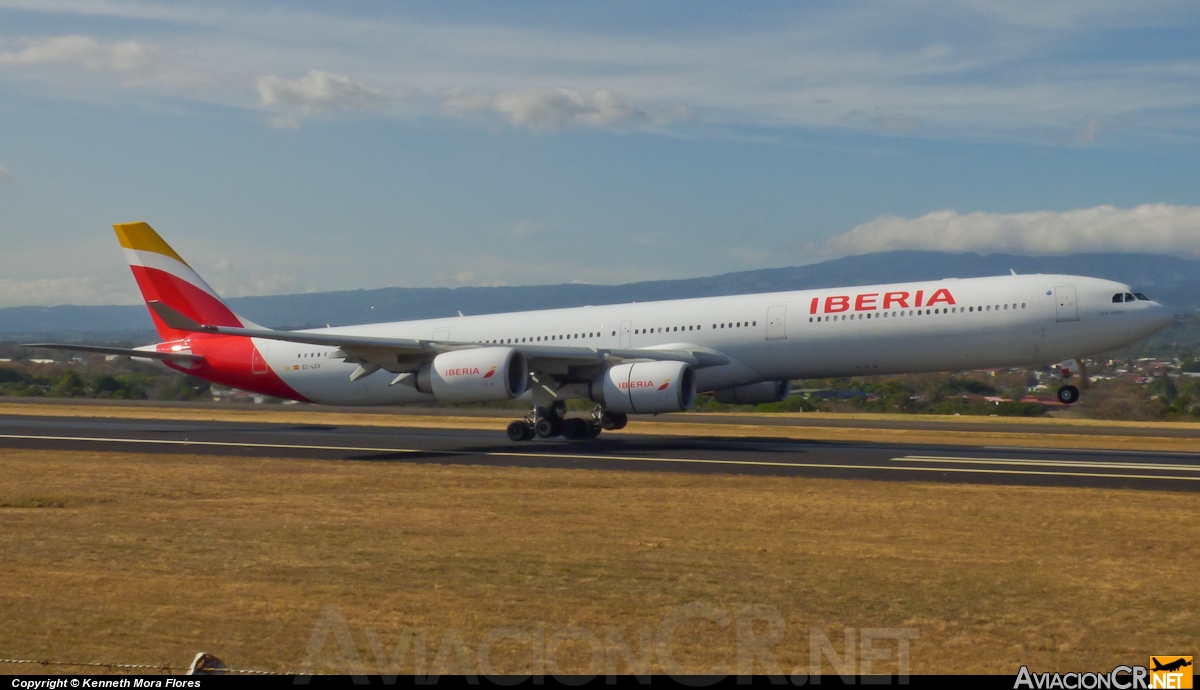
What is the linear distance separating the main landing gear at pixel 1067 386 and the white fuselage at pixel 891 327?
0.25 meters

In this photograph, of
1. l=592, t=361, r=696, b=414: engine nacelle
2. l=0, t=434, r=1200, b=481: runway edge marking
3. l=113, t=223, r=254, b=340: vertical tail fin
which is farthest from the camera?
l=113, t=223, r=254, b=340: vertical tail fin

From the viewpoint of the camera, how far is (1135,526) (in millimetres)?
15391

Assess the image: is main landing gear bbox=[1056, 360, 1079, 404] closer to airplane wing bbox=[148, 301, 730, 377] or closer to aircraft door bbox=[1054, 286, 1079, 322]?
aircraft door bbox=[1054, 286, 1079, 322]

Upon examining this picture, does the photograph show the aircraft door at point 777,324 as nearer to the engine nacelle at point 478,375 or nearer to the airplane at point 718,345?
the airplane at point 718,345

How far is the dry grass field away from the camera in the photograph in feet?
30.5

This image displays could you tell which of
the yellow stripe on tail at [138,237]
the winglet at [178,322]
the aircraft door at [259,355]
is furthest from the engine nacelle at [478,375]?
the yellow stripe on tail at [138,237]

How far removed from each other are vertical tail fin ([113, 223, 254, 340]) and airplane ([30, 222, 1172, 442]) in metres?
3.42

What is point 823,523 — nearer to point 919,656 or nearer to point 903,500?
point 903,500

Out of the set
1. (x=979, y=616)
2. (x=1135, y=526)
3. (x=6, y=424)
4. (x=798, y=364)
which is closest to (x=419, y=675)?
(x=979, y=616)

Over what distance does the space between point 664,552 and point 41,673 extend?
703cm

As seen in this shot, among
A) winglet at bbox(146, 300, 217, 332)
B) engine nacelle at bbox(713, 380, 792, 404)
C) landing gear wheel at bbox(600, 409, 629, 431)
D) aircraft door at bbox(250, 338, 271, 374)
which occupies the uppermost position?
winglet at bbox(146, 300, 217, 332)

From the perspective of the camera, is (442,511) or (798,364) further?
(798,364)

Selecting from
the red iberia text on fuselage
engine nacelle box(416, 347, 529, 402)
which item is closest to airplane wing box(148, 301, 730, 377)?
engine nacelle box(416, 347, 529, 402)

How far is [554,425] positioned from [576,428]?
65 centimetres
